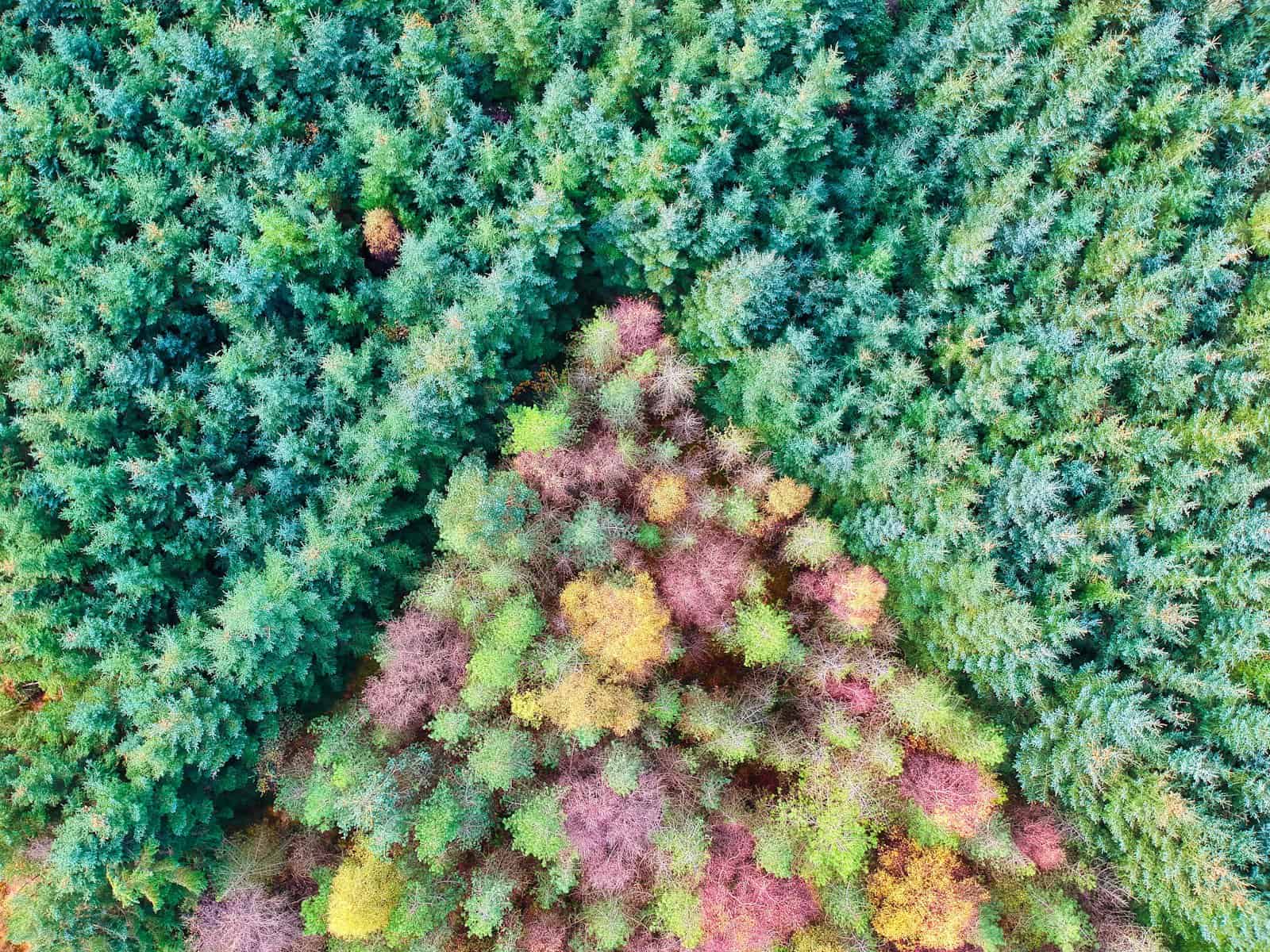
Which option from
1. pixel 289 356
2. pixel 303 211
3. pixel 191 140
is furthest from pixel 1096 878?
pixel 191 140

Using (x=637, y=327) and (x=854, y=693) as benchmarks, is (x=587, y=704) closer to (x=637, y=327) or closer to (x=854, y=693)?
(x=854, y=693)

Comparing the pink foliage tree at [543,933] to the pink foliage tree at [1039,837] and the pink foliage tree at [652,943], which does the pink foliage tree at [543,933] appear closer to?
the pink foliage tree at [652,943]

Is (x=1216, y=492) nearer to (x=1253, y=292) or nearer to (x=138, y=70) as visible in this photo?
(x=1253, y=292)

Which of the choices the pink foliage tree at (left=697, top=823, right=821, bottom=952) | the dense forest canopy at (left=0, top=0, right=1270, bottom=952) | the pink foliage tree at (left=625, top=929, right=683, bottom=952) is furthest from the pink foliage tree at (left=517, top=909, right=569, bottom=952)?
the dense forest canopy at (left=0, top=0, right=1270, bottom=952)

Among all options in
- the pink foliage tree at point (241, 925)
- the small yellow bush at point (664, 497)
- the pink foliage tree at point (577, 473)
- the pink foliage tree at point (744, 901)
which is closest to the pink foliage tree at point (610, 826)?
the pink foliage tree at point (744, 901)

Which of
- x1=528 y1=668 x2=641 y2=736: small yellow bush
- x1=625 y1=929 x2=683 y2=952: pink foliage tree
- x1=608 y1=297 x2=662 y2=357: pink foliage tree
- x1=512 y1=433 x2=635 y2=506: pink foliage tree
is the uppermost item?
x1=608 y1=297 x2=662 y2=357: pink foliage tree

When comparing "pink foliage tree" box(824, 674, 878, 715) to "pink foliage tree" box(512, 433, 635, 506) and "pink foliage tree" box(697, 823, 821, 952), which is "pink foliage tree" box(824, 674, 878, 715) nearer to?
"pink foliage tree" box(697, 823, 821, 952)
